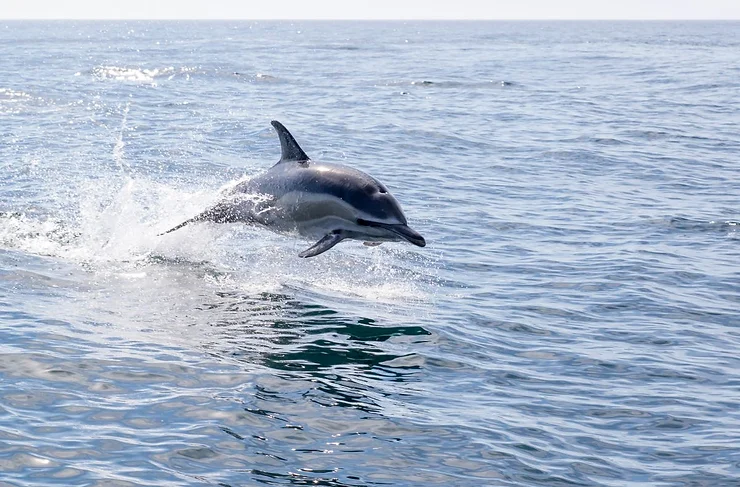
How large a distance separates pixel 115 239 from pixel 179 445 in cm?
721

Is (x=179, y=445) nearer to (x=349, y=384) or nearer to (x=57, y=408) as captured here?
(x=57, y=408)

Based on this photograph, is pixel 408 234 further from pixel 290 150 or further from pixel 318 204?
pixel 290 150

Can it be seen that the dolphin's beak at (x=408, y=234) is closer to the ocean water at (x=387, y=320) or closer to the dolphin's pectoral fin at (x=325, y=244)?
the dolphin's pectoral fin at (x=325, y=244)

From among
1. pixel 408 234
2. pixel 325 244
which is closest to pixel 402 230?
pixel 408 234

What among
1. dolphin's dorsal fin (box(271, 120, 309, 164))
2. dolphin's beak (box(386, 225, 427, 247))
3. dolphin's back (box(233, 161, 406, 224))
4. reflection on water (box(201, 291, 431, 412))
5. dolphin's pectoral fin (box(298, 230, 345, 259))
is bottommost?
reflection on water (box(201, 291, 431, 412))

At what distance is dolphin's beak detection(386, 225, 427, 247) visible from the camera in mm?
11250

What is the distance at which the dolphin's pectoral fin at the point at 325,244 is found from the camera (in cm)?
1148

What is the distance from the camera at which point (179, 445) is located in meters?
8.02

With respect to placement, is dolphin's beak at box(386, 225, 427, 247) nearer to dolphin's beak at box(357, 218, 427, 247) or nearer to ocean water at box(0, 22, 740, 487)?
dolphin's beak at box(357, 218, 427, 247)

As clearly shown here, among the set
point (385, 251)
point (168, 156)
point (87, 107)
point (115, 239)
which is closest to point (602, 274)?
point (385, 251)

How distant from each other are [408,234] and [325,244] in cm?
94

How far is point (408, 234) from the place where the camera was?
37.2 ft

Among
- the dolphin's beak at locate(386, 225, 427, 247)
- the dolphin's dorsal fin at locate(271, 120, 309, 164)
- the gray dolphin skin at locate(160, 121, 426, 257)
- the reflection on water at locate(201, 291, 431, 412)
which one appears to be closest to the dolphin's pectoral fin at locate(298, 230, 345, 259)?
the gray dolphin skin at locate(160, 121, 426, 257)

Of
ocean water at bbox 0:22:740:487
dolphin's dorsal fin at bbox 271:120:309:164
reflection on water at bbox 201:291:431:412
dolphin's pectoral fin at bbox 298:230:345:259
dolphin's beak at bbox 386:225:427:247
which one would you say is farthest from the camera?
dolphin's dorsal fin at bbox 271:120:309:164
